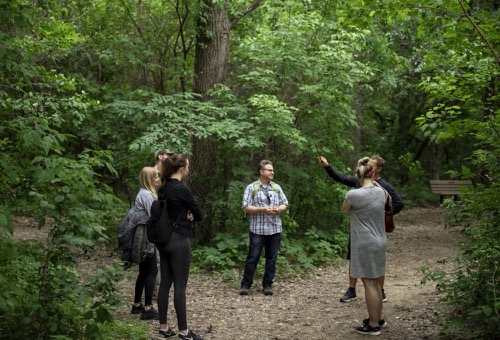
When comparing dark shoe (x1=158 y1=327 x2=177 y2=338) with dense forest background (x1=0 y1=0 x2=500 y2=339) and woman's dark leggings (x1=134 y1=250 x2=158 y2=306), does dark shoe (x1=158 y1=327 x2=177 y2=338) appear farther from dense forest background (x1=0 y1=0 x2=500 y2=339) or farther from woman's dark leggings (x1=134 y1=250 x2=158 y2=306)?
woman's dark leggings (x1=134 y1=250 x2=158 y2=306)

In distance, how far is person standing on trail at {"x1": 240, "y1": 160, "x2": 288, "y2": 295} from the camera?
8.77 metres

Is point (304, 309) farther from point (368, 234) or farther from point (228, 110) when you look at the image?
point (228, 110)

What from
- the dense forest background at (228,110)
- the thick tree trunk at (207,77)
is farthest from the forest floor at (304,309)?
the thick tree trunk at (207,77)

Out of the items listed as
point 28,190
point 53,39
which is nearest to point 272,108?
point 53,39

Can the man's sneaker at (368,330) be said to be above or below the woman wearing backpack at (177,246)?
below

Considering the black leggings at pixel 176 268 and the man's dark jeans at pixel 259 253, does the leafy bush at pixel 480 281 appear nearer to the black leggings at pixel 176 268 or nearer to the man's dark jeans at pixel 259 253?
the black leggings at pixel 176 268

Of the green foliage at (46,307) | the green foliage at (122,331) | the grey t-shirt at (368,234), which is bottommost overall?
the green foliage at (122,331)

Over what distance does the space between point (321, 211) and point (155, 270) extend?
6082mm

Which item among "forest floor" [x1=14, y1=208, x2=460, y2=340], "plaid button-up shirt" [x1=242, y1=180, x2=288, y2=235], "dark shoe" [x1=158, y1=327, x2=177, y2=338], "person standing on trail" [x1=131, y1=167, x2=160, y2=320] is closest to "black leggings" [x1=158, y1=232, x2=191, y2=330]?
"dark shoe" [x1=158, y1=327, x2=177, y2=338]

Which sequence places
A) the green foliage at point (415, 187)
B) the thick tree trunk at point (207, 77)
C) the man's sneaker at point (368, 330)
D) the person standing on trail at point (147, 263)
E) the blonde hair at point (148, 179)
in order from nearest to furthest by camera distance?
the man's sneaker at point (368, 330), the person standing on trail at point (147, 263), the blonde hair at point (148, 179), the thick tree trunk at point (207, 77), the green foliage at point (415, 187)

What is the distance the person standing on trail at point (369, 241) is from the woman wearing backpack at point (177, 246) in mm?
1776

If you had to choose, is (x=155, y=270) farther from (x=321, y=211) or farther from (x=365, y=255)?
(x=321, y=211)

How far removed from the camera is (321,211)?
12734 mm

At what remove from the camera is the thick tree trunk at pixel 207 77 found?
11.4m
